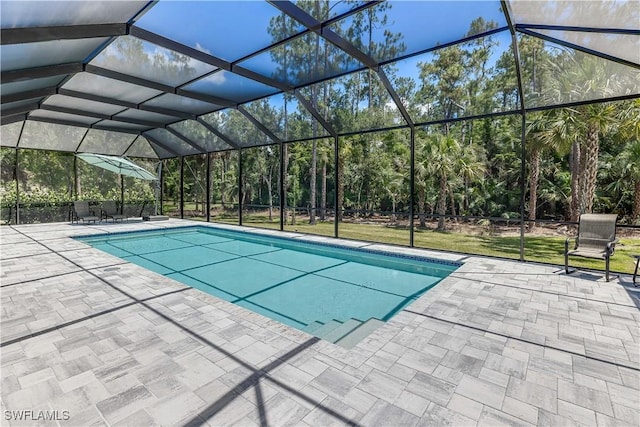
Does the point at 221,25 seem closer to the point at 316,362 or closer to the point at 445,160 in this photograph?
the point at 316,362

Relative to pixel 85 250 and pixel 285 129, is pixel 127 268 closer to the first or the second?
pixel 85 250

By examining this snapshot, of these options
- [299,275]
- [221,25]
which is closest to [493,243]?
[299,275]

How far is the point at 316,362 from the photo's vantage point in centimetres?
266

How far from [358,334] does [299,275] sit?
9.12 ft

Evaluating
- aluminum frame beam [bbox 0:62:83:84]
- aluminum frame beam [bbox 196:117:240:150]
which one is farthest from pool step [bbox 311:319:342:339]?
aluminum frame beam [bbox 196:117:240:150]

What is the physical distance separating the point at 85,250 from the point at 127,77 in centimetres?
386

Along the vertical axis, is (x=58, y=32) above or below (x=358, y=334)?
above

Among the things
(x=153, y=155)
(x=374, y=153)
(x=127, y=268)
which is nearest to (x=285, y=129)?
(x=127, y=268)

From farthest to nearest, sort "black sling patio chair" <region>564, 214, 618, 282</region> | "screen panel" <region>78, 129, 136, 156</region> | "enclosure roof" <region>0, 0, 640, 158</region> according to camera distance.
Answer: "screen panel" <region>78, 129, 136, 156</region>
"black sling patio chair" <region>564, 214, 618, 282</region>
"enclosure roof" <region>0, 0, 640, 158</region>

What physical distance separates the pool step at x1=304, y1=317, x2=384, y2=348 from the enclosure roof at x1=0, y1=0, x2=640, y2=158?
13.7ft

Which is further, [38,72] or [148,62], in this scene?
[148,62]

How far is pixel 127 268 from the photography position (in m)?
5.69

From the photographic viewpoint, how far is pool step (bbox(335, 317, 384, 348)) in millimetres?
3421

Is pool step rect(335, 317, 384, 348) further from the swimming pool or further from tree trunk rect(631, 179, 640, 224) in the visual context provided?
tree trunk rect(631, 179, 640, 224)
